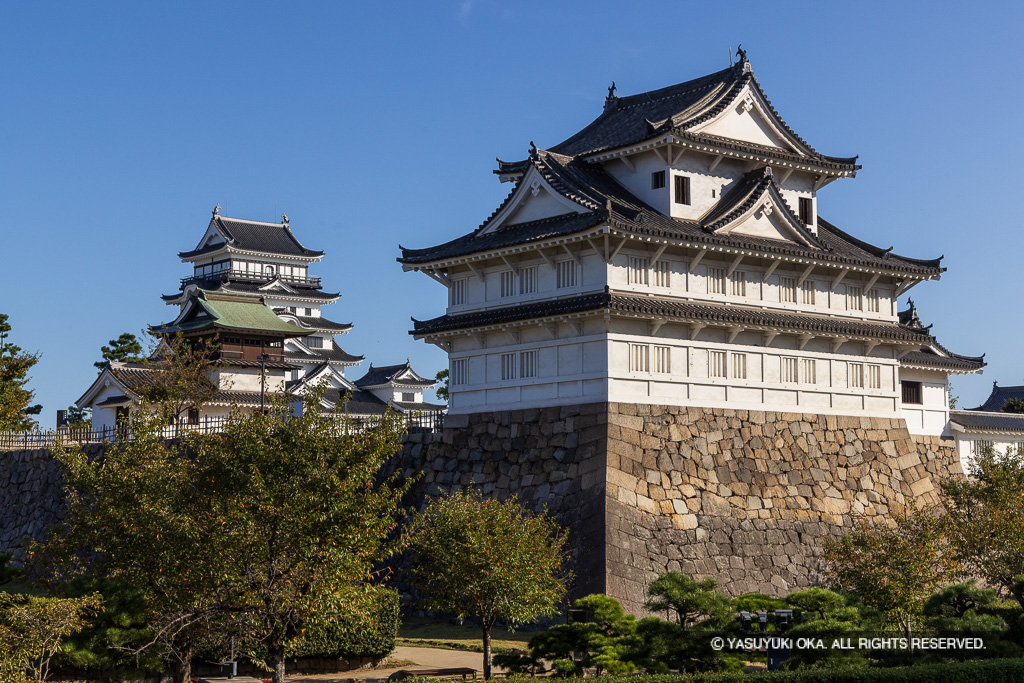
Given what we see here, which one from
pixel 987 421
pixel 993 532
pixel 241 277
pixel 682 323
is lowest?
pixel 993 532

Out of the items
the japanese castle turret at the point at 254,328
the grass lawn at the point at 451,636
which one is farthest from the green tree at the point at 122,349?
the grass lawn at the point at 451,636

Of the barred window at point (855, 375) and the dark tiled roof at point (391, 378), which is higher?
the dark tiled roof at point (391, 378)

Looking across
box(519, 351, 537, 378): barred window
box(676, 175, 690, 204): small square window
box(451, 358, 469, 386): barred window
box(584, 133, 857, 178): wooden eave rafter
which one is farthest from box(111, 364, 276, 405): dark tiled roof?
box(676, 175, 690, 204): small square window

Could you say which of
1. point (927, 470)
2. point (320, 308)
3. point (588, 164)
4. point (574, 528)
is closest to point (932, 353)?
point (927, 470)

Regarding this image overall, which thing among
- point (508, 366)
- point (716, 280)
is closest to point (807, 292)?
point (716, 280)

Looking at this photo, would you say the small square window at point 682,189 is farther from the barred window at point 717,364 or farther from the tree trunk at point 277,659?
the tree trunk at point 277,659

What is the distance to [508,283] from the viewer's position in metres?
37.1

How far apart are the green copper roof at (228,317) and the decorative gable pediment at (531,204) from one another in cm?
2798

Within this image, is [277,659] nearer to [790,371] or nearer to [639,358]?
[639,358]

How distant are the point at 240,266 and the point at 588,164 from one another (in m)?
54.3

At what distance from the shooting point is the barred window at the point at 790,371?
37.4 metres

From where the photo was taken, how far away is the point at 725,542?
34344 millimetres

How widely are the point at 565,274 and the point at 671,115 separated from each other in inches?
241

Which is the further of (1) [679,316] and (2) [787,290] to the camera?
(2) [787,290]
